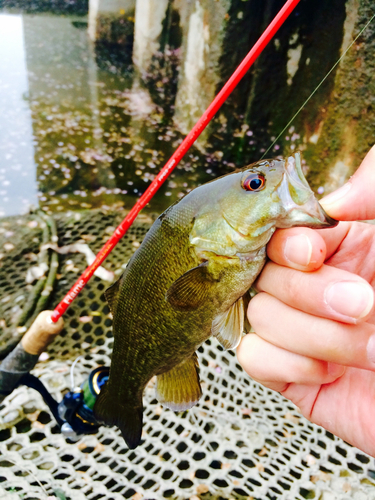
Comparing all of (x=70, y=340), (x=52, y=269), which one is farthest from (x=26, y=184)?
(x=70, y=340)

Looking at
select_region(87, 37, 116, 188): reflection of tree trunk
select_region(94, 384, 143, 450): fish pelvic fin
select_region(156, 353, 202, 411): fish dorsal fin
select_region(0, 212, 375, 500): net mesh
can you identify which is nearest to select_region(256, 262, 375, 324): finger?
select_region(156, 353, 202, 411): fish dorsal fin

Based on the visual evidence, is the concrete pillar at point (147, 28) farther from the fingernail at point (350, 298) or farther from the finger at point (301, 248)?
the fingernail at point (350, 298)

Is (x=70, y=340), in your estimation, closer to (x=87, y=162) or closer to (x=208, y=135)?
(x=87, y=162)

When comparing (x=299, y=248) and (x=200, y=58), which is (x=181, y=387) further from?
(x=200, y=58)

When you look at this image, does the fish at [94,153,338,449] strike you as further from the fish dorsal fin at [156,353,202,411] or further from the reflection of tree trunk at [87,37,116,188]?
the reflection of tree trunk at [87,37,116,188]

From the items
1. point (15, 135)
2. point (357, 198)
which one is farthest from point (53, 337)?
point (15, 135)
